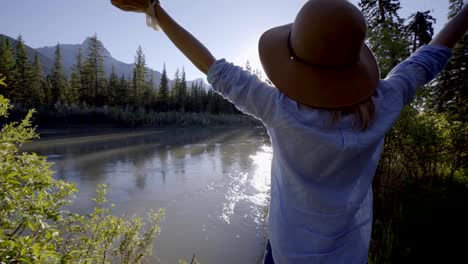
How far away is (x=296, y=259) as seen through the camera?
2.69 feet

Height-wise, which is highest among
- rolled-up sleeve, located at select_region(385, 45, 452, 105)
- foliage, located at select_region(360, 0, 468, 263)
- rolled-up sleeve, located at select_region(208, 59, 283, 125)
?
rolled-up sleeve, located at select_region(385, 45, 452, 105)

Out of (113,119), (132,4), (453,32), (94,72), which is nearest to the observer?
(132,4)

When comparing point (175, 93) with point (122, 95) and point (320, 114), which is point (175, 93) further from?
point (320, 114)

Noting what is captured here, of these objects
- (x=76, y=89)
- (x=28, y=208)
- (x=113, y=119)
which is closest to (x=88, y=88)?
(x=76, y=89)

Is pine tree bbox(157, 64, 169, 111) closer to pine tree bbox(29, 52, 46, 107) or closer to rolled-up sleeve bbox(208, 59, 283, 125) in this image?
pine tree bbox(29, 52, 46, 107)

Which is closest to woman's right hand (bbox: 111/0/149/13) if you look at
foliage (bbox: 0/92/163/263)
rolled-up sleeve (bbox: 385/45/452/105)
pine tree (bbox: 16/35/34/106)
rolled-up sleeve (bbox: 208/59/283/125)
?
rolled-up sleeve (bbox: 208/59/283/125)

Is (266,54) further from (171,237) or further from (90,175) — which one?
(90,175)

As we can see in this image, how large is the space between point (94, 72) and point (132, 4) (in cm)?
4820

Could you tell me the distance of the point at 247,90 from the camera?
31.4 inches

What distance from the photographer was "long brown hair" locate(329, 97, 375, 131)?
0.74 meters

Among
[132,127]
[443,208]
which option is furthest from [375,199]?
[132,127]

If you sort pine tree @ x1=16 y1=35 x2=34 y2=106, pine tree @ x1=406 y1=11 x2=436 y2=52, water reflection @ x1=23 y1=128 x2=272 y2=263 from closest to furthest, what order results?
water reflection @ x1=23 y1=128 x2=272 y2=263
pine tree @ x1=406 y1=11 x2=436 y2=52
pine tree @ x1=16 y1=35 x2=34 y2=106

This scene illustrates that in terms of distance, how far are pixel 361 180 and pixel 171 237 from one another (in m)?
6.02

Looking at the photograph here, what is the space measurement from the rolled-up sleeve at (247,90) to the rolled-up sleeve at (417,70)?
382mm
